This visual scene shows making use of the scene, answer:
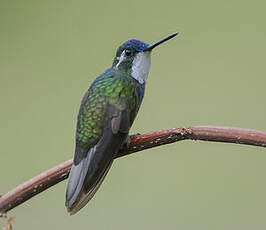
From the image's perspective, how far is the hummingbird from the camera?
123cm

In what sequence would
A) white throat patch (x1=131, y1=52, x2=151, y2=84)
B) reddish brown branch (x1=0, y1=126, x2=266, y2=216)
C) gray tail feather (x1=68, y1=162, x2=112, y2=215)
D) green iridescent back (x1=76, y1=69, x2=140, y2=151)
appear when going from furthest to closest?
white throat patch (x1=131, y1=52, x2=151, y2=84), green iridescent back (x1=76, y1=69, x2=140, y2=151), gray tail feather (x1=68, y1=162, x2=112, y2=215), reddish brown branch (x1=0, y1=126, x2=266, y2=216)

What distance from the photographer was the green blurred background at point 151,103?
242 centimetres

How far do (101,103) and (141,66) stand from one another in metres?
0.20

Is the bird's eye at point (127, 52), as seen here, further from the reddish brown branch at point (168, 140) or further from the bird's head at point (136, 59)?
the reddish brown branch at point (168, 140)

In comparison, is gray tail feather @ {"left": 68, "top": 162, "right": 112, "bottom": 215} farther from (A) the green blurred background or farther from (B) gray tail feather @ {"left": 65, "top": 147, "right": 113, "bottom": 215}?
(A) the green blurred background

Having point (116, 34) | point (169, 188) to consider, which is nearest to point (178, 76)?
point (116, 34)

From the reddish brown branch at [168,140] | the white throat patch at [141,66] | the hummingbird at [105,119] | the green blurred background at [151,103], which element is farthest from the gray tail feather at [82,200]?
the green blurred background at [151,103]

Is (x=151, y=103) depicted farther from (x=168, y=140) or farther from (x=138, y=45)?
(x=168, y=140)

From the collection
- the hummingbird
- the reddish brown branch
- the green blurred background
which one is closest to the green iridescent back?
the hummingbird

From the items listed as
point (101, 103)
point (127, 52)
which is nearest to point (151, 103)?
point (127, 52)

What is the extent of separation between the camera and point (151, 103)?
9.37ft

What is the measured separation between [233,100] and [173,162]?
0.55m

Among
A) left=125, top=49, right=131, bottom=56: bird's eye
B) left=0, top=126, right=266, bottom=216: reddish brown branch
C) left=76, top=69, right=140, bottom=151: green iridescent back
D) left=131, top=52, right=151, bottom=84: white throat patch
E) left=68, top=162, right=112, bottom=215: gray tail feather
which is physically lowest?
left=68, top=162, right=112, bottom=215: gray tail feather

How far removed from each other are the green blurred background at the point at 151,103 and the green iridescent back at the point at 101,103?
1.08 meters
